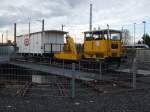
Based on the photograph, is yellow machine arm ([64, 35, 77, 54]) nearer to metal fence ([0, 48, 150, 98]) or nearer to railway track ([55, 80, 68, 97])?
metal fence ([0, 48, 150, 98])

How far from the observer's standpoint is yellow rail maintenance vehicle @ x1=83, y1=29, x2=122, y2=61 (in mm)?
26516

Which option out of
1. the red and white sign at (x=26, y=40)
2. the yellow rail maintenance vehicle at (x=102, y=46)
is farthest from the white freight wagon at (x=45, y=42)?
the yellow rail maintenance vehicle at (x=102, y=46)

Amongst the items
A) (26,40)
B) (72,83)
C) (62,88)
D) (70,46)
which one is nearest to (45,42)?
(26,40)

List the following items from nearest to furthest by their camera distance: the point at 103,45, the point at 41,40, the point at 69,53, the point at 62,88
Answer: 1. the point at 62,88
2. the point at 103,45
3. the point at 69,53
4. the point at 41,40

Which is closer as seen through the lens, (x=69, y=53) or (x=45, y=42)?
(x=69, y=53)

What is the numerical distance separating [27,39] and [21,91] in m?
29.2

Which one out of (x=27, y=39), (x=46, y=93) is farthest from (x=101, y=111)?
(x=27, y=39)

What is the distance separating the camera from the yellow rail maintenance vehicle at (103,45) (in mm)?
26516

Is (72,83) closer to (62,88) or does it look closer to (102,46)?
(62,88)

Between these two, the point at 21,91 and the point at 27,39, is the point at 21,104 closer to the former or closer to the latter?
the point at 21,91

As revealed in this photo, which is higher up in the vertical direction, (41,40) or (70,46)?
(41,40)

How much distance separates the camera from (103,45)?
26.5 m

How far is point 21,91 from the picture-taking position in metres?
13.5

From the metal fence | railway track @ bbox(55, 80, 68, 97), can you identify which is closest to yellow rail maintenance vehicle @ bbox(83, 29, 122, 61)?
the metal fence
